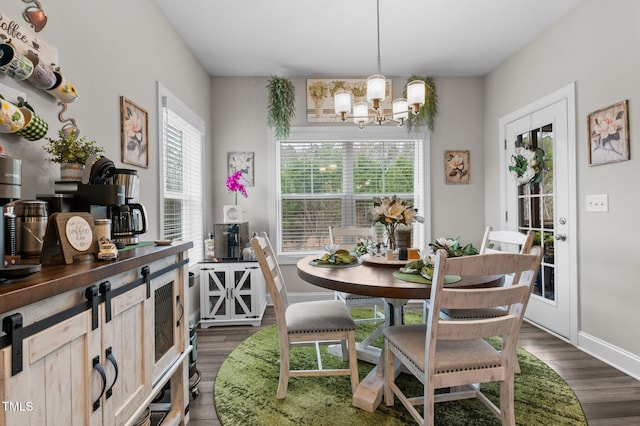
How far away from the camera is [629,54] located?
234cm

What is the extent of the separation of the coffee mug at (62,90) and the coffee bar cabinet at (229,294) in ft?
6.68

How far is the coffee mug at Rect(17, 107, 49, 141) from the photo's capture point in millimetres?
1308

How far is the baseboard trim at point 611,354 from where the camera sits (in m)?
2.30

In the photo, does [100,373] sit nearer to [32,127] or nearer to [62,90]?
[32,127]

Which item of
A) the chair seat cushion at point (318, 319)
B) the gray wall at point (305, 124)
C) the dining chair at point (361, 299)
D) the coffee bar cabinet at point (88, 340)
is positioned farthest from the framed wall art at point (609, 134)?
the coffee bar cabinet at point (88, 340)

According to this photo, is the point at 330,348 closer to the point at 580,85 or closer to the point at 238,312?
the point at 238,312

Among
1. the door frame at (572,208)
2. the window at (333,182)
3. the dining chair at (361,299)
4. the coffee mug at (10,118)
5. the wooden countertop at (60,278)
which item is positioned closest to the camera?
the wooden countertop at (60,278)

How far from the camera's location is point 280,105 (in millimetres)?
3908

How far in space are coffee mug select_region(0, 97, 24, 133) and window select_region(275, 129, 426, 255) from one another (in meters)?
2.92

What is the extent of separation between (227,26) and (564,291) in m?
3.76

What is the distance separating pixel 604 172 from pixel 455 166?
1714 millimetres

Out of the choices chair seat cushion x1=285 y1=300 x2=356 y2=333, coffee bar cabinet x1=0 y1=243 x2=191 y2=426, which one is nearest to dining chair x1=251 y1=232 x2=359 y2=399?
chair seat cushion x1=285 y1=300 x2=356 y2=333

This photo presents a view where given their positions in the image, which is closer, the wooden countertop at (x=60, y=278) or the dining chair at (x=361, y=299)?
the wooden countertop at (x=60, y=278)

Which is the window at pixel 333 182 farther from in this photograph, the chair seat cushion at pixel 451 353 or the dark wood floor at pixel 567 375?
the chair seat cushion at pixel 451 353
